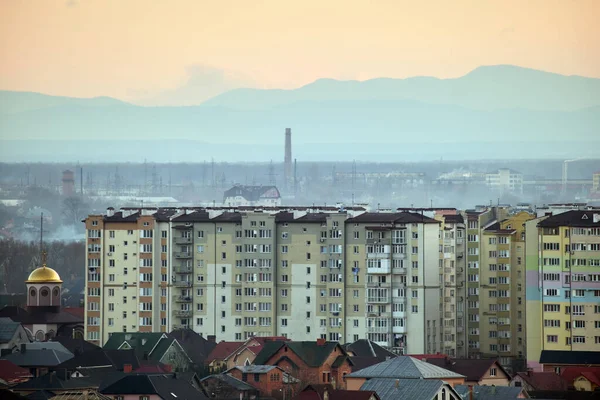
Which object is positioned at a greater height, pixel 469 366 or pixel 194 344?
pixel 469 366

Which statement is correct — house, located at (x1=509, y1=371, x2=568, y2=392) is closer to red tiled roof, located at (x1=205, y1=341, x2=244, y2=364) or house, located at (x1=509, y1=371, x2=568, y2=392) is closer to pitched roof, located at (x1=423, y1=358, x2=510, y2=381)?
pitched roof, located at (x1=423, y1=358, x2=510, y2=381)

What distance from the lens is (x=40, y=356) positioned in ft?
169

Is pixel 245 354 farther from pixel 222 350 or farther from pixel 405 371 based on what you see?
pixel 405 371

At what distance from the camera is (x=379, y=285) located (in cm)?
5944

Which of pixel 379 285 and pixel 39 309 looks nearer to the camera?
pixel 379 285

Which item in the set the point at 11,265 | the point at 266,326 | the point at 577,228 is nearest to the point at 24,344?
the point at 266,326

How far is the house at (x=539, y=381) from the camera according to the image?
47750 millimetres

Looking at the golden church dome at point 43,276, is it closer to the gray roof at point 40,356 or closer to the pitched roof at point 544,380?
the gray roof at point 40,356

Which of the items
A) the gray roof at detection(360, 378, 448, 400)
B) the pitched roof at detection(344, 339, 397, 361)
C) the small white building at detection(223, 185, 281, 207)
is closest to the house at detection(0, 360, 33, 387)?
the gray roof at detection(360, 378, 448, 400)

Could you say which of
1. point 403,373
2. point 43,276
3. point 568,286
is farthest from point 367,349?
point 43,276

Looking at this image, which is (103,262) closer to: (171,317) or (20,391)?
(171,317)

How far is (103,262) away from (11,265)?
134 feet

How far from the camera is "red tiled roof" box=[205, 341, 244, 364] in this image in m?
54.4

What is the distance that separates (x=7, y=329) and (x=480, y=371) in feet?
54.9
